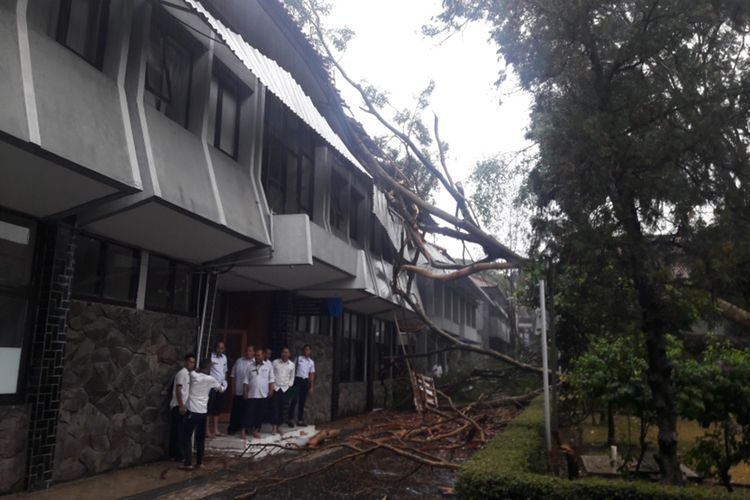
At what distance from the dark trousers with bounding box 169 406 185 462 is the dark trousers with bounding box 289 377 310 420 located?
3.86 m

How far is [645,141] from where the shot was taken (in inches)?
242

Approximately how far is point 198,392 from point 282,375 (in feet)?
10.9

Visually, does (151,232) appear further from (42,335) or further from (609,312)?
(609,312)

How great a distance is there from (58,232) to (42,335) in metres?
1.32

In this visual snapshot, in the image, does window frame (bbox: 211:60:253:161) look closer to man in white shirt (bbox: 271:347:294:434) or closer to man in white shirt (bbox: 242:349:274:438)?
man in white shirt (bbox: 242:349:274:438)

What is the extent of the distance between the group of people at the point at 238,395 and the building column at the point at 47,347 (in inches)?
88.8

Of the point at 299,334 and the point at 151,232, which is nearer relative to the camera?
the point at 151,232

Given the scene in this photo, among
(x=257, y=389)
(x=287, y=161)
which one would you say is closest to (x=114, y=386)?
(x=257, y=389)

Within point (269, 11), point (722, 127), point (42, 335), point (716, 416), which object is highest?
point (269, 11)

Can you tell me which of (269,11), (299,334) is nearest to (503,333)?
(299,334)

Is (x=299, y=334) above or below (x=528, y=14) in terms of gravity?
below

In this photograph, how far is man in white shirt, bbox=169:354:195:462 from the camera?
9.78 meters

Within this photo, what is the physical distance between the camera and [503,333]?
58219 mm

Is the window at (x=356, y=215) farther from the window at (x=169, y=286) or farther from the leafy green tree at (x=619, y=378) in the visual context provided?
the leafy green tree at (x=619, y=378)
